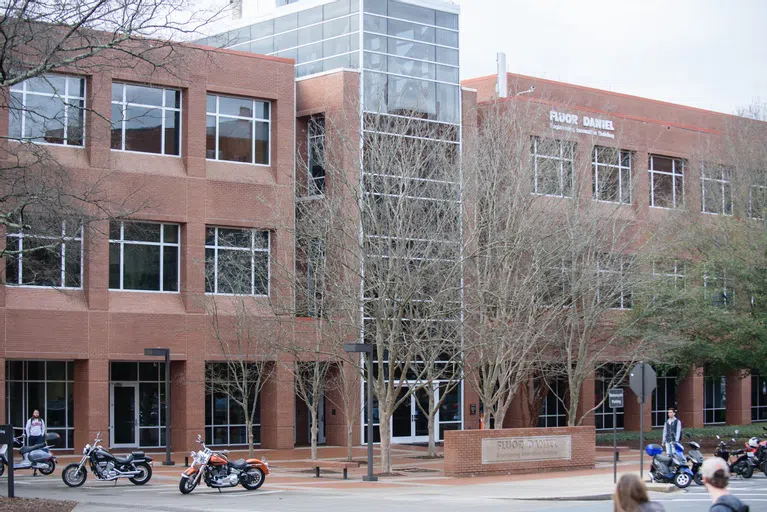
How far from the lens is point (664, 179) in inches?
2068

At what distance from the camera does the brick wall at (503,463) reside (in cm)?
2881

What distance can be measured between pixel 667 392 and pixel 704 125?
45.6 feet

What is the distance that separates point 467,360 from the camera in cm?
3600

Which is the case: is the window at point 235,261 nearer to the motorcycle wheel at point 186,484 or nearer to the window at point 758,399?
the motorcycle wheel at point 186,484

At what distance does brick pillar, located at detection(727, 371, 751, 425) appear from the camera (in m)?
56.0

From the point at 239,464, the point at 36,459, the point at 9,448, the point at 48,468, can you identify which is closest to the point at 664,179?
the point at 239,464

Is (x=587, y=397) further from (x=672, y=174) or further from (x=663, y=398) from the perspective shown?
(x=672, y=174)

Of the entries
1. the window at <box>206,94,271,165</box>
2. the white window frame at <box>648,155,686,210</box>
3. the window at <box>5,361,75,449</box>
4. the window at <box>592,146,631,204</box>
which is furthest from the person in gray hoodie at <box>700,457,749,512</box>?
the white window frame at <box>648,155,686,210</box>

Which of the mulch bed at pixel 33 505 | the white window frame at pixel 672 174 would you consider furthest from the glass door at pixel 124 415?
the white window frame at pixel 672 174

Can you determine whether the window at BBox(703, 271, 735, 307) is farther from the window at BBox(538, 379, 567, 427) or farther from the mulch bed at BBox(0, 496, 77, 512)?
the mulch bed at BBox(0, 496, 77, 512)

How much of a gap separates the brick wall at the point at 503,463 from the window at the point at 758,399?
2938 centimetres

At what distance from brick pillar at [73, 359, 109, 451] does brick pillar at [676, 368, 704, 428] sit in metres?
28.6

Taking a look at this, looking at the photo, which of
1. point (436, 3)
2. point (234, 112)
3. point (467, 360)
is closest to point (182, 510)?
point (467, 360)

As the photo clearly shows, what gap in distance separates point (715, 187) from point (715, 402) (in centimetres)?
1453
